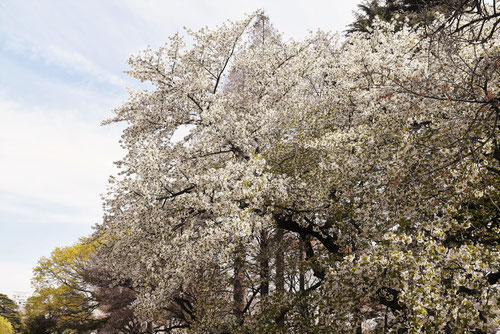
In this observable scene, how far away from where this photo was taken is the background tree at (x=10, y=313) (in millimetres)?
33469

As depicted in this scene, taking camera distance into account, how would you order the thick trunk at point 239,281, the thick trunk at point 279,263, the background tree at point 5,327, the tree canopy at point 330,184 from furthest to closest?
the background tree at point 5,327, the thick trunk at point 279,263, the thick trunk at point 239,281, the tree canopy at point 330,184

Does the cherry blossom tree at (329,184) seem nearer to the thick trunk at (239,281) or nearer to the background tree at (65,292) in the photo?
the thick trunk at (239,281)

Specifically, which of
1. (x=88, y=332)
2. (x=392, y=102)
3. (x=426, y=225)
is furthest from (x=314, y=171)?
(x=88, y=332)

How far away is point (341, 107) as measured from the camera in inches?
442

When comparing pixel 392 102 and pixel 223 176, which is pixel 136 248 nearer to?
pixel 223 176

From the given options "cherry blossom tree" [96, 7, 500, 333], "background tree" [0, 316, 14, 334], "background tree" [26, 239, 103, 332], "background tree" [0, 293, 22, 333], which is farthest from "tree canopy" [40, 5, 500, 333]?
"background tree" [0, 293, 22, 333]

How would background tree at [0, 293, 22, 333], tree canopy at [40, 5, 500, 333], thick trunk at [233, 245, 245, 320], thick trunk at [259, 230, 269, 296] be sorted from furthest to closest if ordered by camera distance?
background tree at [0, 293, 22, 333], thick trunk at [259, 230, 269, 296], thick trunk at [233, 245, 245, 320], tree canopy at [40, 5, 500, 333]

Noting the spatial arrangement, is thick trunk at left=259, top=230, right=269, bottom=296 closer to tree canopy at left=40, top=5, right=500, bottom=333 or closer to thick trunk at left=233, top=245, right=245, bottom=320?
tree canopy at left=40, top=5, right=500, bottom=333

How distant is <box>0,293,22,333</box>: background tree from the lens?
3347cm

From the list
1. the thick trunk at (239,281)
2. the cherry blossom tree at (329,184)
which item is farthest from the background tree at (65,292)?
the cherry blossom tree at (329,184)

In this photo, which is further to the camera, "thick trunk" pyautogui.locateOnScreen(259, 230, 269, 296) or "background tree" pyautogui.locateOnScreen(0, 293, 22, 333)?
"background tree" pyautogui.locateOnScreen(0, 293, 22, 333)

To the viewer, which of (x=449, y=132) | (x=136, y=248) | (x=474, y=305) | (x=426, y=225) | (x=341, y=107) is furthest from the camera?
(x=341, y=107)

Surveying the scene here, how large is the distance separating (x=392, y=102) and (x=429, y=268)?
573 cm

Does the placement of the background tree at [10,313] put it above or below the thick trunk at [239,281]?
above
